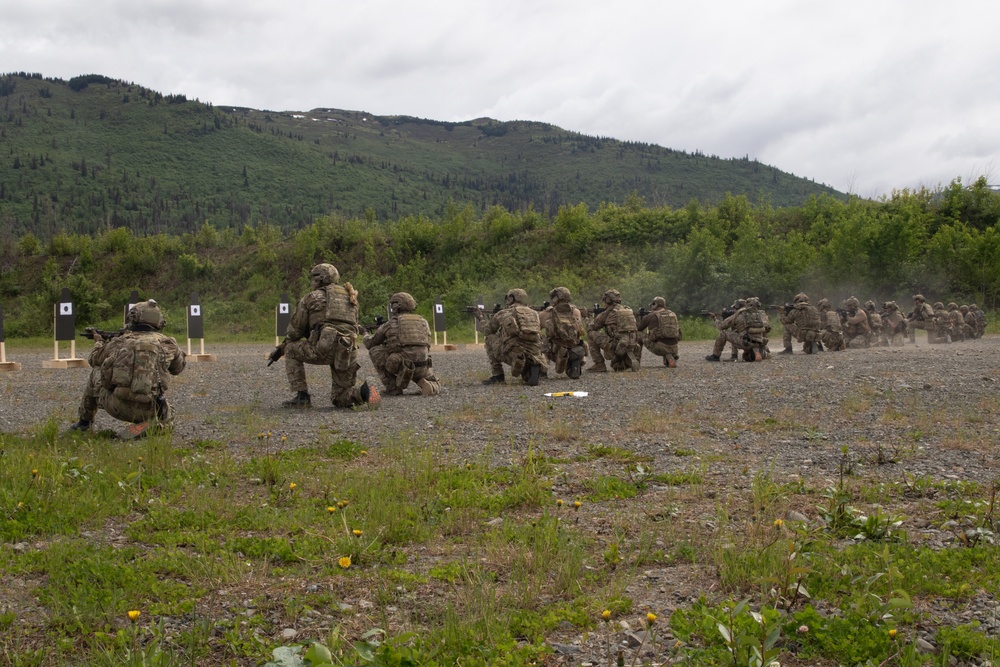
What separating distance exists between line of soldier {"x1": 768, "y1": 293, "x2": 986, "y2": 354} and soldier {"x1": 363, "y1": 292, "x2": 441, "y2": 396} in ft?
45.7

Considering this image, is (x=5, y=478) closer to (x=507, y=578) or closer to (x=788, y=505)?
(x=507, y=578)

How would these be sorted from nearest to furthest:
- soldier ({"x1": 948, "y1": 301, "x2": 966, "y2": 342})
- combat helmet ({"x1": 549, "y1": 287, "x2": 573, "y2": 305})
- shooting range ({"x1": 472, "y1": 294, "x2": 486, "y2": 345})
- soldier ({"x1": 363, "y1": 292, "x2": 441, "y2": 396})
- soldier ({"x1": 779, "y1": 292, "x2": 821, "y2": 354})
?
soldier ({"x1": 363, "y1": 292, "x2": 441, "y2": 396}) → combat helmet ({"x1": 549, "y1": 287, "x2": 573, "y2": 305}) → shooting range ({"x1": 472, "y1": 294, "x2": 486, "y2": 345}) → soldier ({"x1": 779, "y1": 292, "x2": 821, "y2": 354}) → soldier ({"x1": 948, "y1": 301, "x2": 966, "y2": 342})

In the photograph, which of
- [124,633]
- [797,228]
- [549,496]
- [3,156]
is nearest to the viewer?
[124,633]

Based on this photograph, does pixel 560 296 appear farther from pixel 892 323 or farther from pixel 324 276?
pixel 892 323

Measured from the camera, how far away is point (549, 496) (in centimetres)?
610

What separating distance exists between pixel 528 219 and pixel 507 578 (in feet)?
137

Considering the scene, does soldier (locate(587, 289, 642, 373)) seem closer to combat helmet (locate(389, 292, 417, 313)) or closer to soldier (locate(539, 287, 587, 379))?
soldier (locate(539, 287, 587, 379))

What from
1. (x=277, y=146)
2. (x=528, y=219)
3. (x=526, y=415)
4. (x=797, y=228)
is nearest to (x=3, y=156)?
(x=277, y=146)

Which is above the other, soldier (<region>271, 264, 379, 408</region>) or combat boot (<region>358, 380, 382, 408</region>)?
soldier (<region>271, 264, 379, 408</region>)

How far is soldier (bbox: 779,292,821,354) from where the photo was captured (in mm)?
23281

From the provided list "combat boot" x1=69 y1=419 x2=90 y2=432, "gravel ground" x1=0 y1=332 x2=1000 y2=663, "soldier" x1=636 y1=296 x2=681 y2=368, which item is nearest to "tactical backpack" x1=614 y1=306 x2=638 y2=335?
"gravel ground" x1=0 y1=332 x2=1000 y2=663

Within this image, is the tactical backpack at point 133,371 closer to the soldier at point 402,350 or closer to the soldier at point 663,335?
the soldier at point 402,350

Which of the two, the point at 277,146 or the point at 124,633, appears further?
the point at 277,146

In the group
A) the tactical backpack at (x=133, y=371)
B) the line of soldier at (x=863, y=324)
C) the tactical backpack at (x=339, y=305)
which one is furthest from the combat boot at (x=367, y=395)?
the line of soldier at (x=863, y=324)
